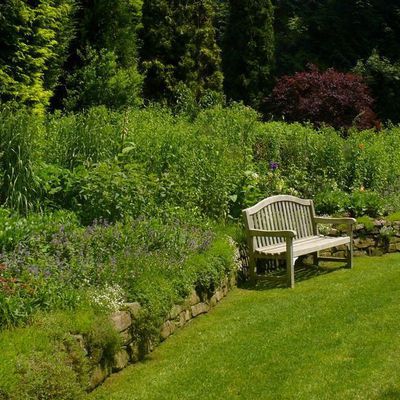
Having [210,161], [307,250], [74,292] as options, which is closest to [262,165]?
[210,161]

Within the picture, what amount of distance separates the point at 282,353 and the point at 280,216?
12.5 ft

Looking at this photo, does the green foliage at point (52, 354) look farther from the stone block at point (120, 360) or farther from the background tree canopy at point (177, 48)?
the background tree canopy at point (177, 48)

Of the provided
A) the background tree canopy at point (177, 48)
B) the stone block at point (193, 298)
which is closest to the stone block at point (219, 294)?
the stone block at point (193, 298)

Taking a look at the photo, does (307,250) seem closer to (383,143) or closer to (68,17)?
(383,143)

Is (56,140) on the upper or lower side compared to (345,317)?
upper

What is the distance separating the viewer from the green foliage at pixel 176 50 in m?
19.7

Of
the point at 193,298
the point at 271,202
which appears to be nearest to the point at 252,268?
the point at 271,202

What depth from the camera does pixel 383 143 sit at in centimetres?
1361

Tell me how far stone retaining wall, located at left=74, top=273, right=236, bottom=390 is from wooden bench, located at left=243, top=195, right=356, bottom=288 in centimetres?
174

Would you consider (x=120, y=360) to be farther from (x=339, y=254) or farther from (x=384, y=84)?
(x=384, y=84)

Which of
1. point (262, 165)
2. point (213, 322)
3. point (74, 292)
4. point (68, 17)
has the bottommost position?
point (213, 322)

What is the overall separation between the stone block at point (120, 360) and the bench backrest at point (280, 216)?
3246 mm

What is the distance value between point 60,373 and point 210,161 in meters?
5.30

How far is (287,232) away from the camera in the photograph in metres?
7.84
